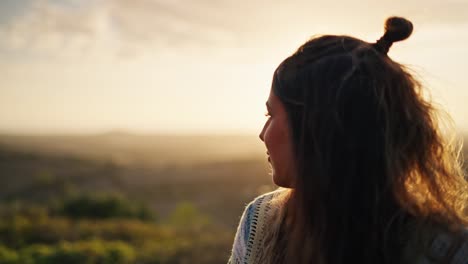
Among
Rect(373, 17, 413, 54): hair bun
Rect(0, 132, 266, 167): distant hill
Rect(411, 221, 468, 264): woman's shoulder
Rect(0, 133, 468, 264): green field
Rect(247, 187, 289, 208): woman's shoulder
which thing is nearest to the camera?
Rect(411, 221, 468, 264): woman's shoulder

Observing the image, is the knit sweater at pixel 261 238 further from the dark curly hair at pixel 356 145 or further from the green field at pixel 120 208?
the green field at pixel 120 208

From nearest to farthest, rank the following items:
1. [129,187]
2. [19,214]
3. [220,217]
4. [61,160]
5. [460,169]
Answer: [460,169] < [19,214] < [220,217] < [129,187] < [61,160]

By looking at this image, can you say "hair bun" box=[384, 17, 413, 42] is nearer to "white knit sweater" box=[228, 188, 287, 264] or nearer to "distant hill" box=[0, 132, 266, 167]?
"white knit sweater" box=[228, 188, 287, 264]

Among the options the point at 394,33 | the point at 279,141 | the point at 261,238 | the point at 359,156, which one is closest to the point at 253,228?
the point at 261,238

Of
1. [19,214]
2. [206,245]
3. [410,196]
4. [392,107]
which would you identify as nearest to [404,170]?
[410,196]

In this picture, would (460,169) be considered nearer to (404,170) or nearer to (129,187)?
(404,170)

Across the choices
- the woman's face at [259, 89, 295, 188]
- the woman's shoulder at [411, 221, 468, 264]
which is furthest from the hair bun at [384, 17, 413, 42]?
the woman's shoulder at [411, 221, 468, 264]

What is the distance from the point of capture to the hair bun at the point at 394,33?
1685mm

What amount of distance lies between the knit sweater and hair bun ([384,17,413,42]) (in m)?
0.60

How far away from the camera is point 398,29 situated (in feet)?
5.52

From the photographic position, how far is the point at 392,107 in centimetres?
165

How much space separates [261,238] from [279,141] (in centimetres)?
49

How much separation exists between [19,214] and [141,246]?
411cm

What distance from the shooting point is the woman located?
1629 millimetres
